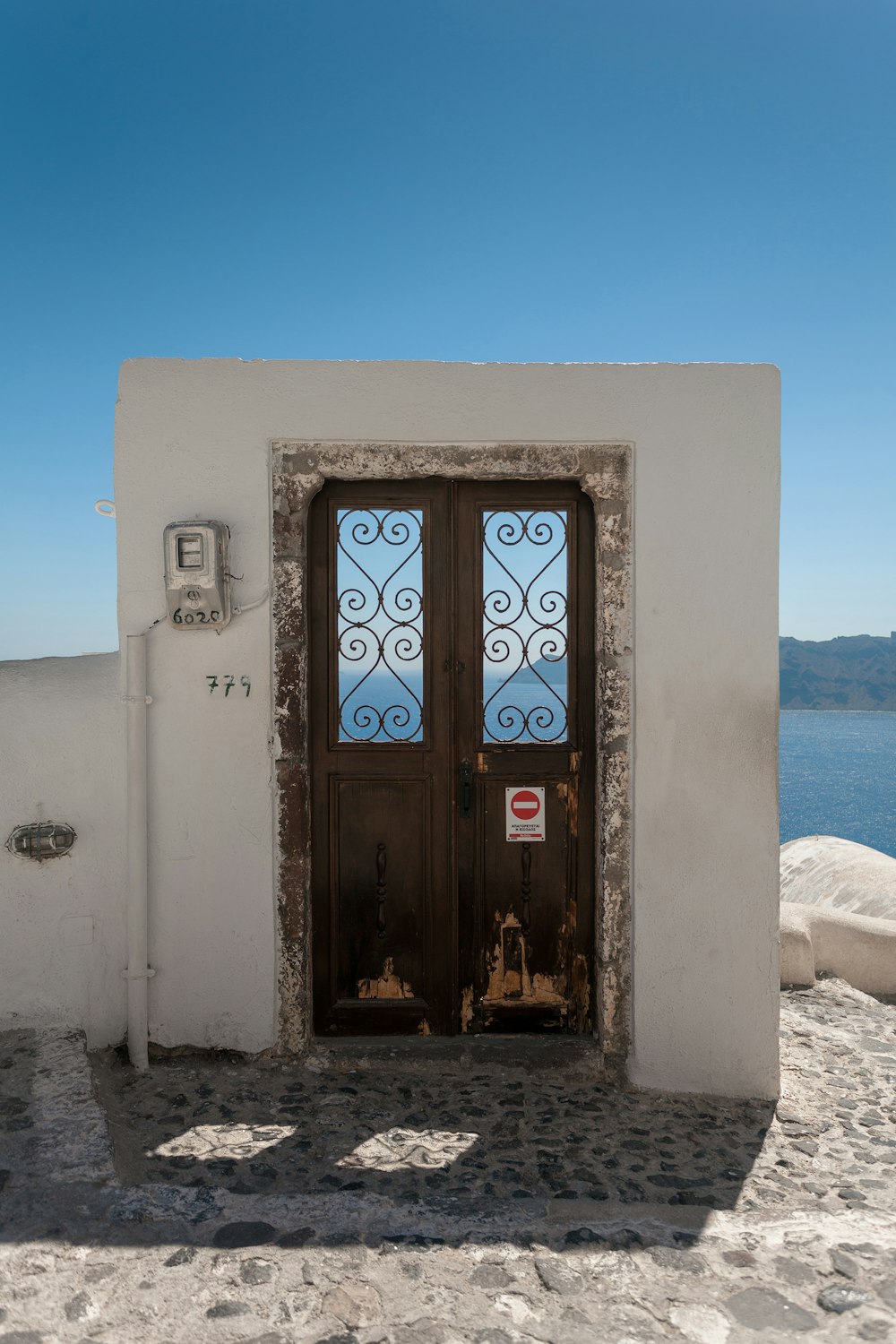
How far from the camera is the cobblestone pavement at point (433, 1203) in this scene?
242 centimetres

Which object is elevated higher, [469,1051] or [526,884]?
[526,884]

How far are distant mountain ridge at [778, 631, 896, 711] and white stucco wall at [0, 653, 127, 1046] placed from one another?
1774cm

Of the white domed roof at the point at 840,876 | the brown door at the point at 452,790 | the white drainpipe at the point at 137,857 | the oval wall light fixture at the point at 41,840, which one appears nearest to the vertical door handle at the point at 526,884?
the brown door at the point at 452,790

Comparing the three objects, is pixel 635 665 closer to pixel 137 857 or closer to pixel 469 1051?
pixel 469 1051

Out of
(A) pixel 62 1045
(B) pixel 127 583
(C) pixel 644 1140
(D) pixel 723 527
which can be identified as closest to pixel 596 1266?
(C) pixel 644 1140

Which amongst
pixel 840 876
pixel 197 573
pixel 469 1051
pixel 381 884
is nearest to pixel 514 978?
pixel 469 1051

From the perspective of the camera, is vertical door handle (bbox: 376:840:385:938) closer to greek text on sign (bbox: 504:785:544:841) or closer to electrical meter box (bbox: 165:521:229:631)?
greek text on sign (bbox: 504:785:544:841)

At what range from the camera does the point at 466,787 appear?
416cm

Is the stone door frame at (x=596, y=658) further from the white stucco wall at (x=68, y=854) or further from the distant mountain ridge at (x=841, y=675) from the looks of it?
the distant mountain ridge at (x=841, y=675)

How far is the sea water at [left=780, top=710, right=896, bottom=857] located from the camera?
1345cm

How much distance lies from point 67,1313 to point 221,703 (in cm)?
223

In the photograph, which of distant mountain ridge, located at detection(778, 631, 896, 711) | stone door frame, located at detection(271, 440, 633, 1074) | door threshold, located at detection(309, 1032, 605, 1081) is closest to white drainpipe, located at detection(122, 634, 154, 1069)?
stone door frame, located at detection(271, 440, 633, 1074)

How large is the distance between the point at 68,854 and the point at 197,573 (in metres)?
1.35

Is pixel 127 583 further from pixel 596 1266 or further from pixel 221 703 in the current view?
pixel 596 1266
